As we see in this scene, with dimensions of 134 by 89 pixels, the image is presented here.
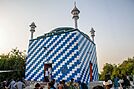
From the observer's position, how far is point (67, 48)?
16203mm

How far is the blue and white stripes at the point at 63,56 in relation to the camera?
50.9 ft

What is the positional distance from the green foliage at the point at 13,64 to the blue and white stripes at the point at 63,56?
7.28 metres

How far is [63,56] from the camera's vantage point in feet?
53.2

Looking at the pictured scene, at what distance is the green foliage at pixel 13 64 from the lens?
80.8 feet

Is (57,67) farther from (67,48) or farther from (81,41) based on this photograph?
(81,41)

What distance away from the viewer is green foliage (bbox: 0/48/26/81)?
80.8 ft

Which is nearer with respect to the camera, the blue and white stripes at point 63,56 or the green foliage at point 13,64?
the blue and white stripes at point 63,56

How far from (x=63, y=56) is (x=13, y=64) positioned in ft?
40.1

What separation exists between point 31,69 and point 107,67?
36078 mm

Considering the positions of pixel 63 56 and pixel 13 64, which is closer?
pixel 63 56

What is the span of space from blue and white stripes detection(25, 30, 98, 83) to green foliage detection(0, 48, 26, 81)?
7276 millimetres

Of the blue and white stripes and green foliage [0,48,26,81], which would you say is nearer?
the blue and white stripes

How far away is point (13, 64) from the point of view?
86.5 feet

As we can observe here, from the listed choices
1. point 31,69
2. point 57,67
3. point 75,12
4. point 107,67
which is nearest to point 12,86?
point 57,67
